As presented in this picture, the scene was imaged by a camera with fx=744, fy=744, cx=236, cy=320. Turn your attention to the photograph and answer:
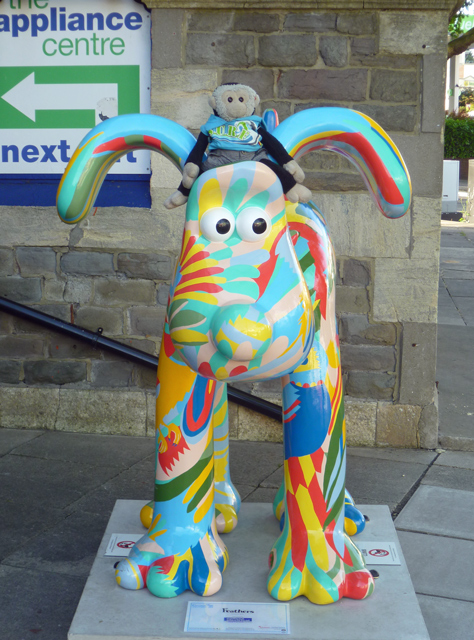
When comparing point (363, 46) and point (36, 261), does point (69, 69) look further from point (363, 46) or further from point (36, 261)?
point (363, 46)

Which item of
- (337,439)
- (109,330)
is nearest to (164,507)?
(337,439)

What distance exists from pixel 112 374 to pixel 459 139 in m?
22.7

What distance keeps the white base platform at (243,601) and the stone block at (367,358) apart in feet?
6.74

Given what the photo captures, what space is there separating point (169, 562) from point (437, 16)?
10.7 feet

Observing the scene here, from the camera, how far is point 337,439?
2.23 meters

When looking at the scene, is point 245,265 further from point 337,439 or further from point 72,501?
point 72,501

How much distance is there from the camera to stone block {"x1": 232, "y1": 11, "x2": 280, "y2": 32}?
4113mm

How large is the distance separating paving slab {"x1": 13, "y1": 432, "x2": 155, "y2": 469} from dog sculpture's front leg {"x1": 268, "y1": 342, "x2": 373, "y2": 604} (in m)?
2.11

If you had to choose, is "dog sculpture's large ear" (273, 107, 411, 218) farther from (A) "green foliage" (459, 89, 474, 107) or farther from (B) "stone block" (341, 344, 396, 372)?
(A) "green foliage" (459, 89, 474, 107)

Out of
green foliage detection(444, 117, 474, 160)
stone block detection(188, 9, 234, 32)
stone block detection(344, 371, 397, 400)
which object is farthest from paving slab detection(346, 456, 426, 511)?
green foliage detection(444, 117, 474, 160)

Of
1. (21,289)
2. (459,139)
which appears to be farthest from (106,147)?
(459,139)

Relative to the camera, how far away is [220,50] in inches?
165

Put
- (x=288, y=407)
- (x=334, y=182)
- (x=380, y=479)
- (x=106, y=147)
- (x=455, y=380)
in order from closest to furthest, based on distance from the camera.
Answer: (x=106, y=147) < (x=288, y=407) < (x=380, y=479) < (x=334, y=182) < (x=455, y=380)

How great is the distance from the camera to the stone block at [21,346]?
4.61 m
